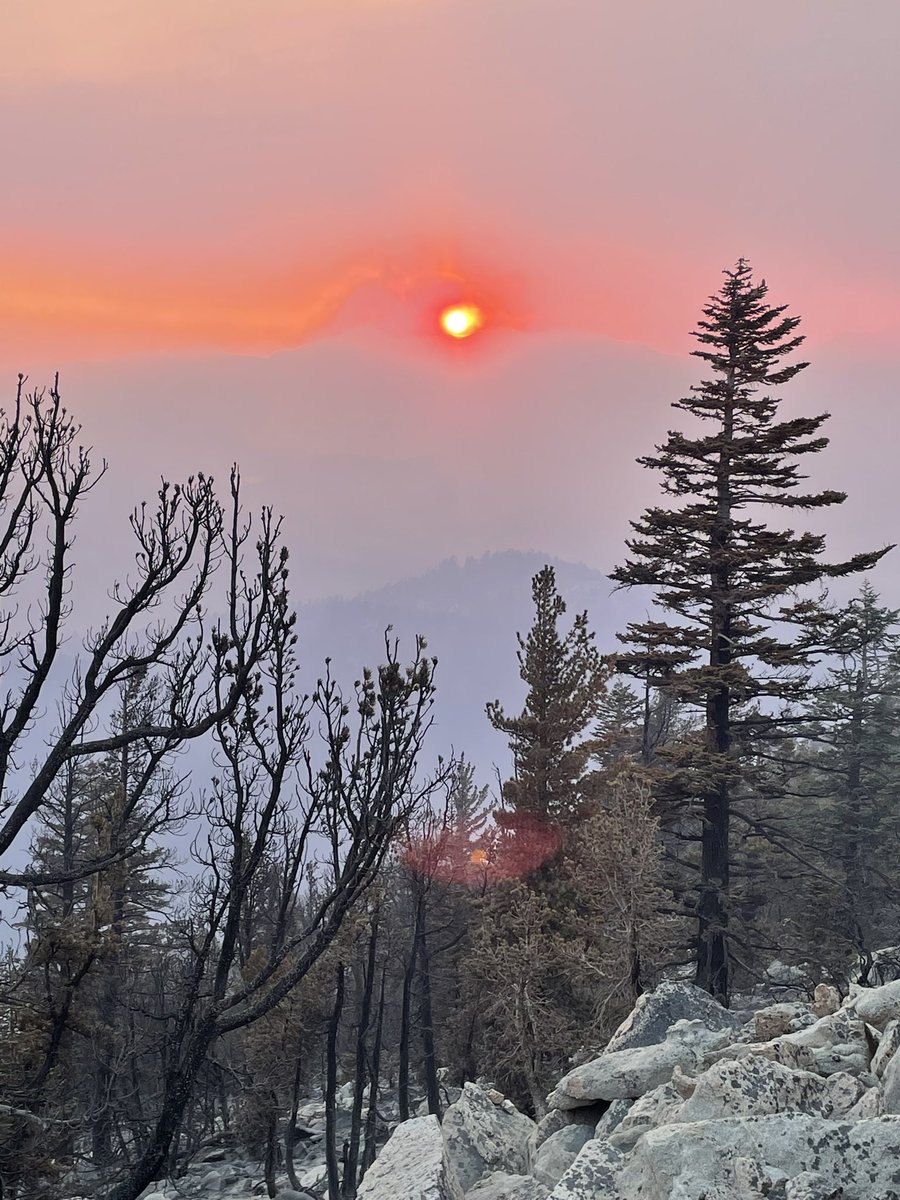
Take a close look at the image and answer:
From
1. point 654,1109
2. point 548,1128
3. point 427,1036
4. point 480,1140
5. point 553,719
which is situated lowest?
point 427,1036

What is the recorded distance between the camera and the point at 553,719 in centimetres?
2670

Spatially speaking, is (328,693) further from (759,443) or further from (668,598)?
(759,443)

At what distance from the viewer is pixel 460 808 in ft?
153

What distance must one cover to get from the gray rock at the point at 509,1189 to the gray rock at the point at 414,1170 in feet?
1.88

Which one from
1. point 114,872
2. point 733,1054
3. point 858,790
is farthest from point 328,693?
point 858,790

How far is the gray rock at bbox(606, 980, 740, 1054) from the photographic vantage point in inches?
568

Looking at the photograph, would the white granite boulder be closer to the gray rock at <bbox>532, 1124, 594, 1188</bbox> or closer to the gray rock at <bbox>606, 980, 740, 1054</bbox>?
the gray rock at <bbox>532, 1124, 594, 1188</bbox>

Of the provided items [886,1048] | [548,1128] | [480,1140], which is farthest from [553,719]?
[886,1048]

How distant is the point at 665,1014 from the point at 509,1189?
4.96 meters

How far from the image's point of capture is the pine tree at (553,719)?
2645 centimetres

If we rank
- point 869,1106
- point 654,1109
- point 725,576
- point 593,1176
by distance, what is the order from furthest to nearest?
point 725,576, point 654,1109, point 593,1176, point 869,1106

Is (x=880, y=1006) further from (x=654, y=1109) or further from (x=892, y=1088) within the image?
(x=892, y=1088)

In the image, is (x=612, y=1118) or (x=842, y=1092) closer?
(x=842, y=1092)

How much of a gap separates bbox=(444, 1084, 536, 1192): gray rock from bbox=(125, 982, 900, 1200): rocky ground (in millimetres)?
22
